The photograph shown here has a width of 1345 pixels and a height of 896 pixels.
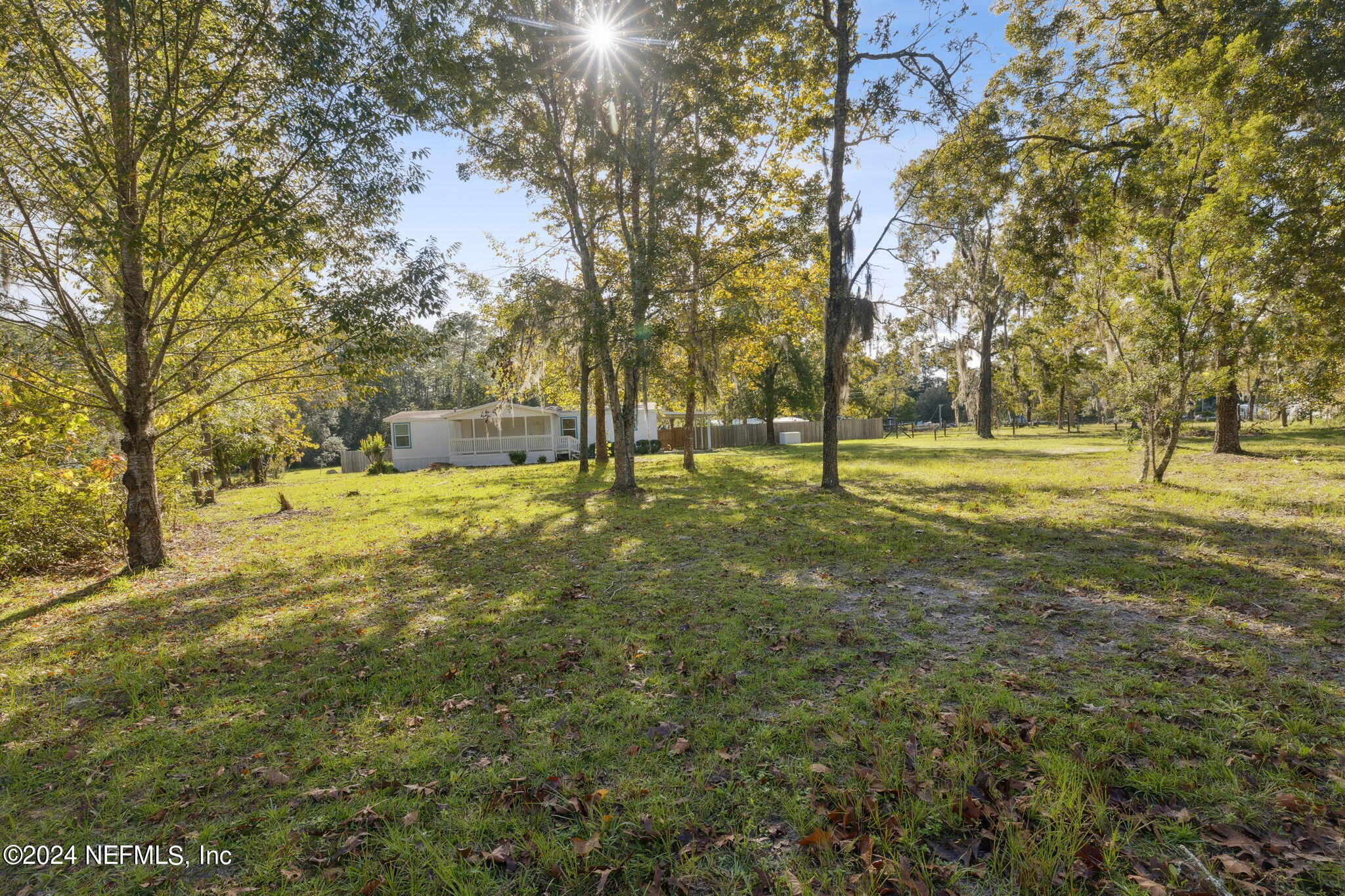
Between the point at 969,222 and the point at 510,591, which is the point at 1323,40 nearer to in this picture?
the point at 969,222

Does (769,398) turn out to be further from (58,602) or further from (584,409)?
(58,602)

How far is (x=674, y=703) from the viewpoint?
357 cm

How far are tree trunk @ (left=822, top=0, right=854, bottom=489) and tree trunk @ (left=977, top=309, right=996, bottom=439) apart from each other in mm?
23153

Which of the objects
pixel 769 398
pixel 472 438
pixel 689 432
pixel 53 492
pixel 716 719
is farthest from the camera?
pixel 769 398

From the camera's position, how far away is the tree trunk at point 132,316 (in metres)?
6.52

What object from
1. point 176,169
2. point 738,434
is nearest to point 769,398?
point 738,434

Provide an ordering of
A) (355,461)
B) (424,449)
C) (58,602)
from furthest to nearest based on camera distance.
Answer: (355,461), (424,449), (58,602)

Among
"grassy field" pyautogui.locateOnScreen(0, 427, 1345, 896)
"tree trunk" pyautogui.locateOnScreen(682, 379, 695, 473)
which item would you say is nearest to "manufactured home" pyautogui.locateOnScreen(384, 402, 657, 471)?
"tree trunk" pyautogui.locateOnScreen(682, 379, 695, 473)

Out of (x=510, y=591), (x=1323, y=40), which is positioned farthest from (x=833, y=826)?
(x=1323, y=40)

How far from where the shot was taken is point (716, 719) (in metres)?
3.36

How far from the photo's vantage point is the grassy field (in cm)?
229

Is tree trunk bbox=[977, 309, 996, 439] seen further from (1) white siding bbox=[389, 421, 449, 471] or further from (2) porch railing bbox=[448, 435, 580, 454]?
(1) white siding bbox=[389, 421, 449, 471]

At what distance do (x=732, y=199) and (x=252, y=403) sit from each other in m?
12.1

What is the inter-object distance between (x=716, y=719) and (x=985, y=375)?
1365 inches
